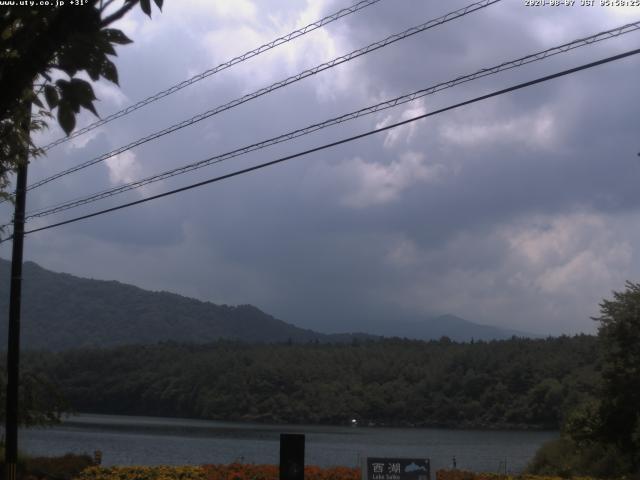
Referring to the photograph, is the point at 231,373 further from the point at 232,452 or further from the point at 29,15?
the point at 29,15

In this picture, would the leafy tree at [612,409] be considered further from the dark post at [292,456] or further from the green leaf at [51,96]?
the green leaf at [51,96]

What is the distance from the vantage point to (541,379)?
83688 millimetres

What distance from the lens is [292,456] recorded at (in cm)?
1198

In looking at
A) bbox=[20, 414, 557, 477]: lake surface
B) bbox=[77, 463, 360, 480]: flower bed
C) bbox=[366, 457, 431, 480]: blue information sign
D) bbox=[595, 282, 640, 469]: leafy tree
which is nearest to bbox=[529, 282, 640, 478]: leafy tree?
bbox=[595, 282, 640, 469]: leafy tree

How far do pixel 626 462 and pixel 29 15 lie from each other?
77.2 ft

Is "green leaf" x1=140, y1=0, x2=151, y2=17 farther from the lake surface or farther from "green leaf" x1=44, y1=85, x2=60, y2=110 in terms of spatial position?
the lake surface

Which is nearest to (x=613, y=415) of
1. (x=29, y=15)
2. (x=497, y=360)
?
(x=29, y=15)

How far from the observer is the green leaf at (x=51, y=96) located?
14.9 ft

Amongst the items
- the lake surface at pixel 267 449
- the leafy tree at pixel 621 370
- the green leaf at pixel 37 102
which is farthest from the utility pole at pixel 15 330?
the leafy tree at pixel 621 370

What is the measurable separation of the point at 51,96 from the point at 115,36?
450mm

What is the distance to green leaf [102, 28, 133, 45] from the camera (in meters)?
4.46

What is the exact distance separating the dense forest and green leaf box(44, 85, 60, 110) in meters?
82.3

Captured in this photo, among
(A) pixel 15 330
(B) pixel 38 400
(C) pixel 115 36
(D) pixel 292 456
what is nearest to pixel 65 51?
(C) pixel 115 36

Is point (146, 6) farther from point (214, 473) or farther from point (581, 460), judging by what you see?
point (581, 460)
